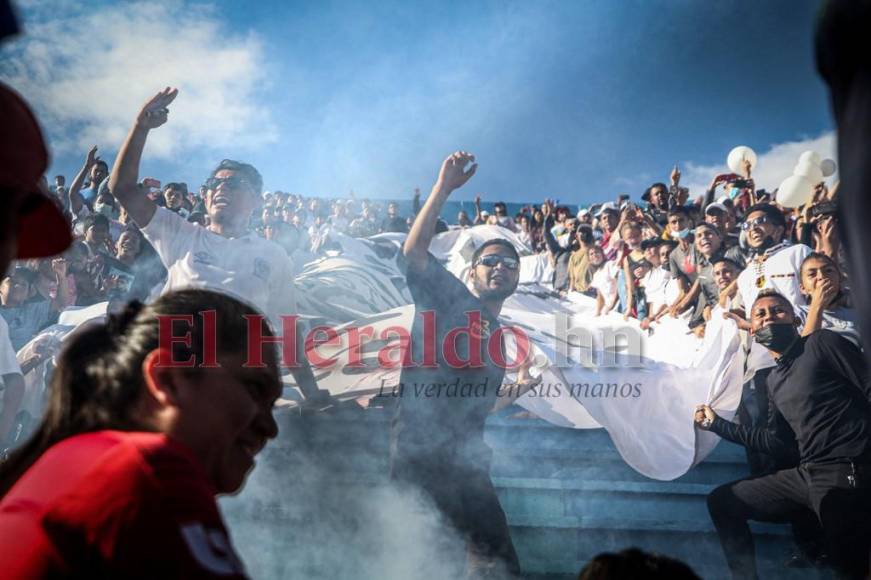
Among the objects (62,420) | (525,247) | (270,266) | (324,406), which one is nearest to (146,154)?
(270,266)

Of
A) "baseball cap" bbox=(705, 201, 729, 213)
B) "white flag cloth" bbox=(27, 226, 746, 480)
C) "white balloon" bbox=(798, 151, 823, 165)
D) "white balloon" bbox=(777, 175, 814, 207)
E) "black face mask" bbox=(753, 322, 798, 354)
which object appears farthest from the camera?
"baseball cap" bbox=(705, 201, 729, 213)

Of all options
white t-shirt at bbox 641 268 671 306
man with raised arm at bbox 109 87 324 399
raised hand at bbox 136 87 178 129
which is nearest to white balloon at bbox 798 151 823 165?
white t-shirt at bbox 641 268 671 306

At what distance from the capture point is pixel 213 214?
212 inches

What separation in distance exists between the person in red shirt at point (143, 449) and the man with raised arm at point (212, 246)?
168 inches

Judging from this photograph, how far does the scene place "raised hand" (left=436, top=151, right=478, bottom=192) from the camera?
482cm

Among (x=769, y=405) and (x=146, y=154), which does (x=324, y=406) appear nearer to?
(x=146, y=154)

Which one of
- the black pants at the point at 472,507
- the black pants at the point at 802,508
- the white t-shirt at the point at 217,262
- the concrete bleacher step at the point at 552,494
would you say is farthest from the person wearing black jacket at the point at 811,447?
the white t-shirt at the point at 217,262

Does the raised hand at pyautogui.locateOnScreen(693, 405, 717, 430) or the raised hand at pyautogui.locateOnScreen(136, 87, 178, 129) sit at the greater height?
the raised hand at pyautogui.locateOnScreen(136, 87, 178, 129)

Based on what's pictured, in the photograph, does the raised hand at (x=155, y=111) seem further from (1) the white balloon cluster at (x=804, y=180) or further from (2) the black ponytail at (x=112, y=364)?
(2) the black ponytail at (x=112, y=364)

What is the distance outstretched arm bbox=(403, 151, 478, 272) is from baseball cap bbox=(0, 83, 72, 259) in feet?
13.4

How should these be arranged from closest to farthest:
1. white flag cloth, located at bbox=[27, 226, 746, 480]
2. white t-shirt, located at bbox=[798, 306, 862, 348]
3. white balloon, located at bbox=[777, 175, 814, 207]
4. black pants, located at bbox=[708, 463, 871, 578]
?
black pants, located at bbox=[708, 463, 871, 578]
white t-shirt, located at bbox=[798, 306, 862, 348]
white flag cloth, located at bbox=[27, 226, 746, 480]
white balloon, located at bbox=[777, 175, 814, 207]

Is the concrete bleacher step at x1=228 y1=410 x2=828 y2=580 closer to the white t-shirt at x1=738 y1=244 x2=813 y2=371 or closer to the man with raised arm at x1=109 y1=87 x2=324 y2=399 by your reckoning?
the man with raised arm at x1=109 y1=87 x2=324 y2=399

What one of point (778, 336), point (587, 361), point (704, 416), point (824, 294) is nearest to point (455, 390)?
point (587, 361)

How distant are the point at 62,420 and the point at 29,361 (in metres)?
5.56
